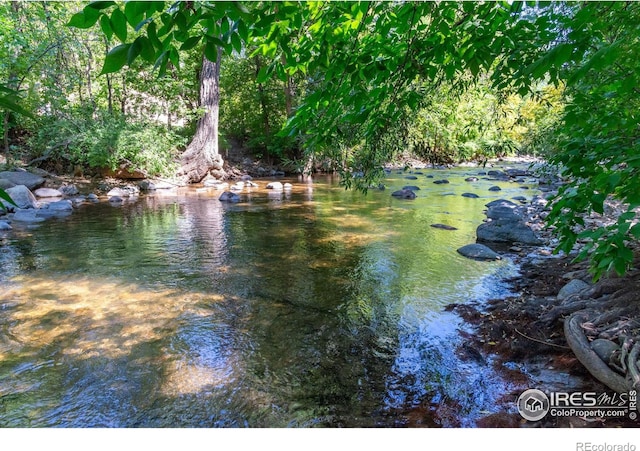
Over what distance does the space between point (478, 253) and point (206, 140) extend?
14.8 meters

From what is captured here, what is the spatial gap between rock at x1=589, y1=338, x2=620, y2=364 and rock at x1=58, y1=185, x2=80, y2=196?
1448 centimetres

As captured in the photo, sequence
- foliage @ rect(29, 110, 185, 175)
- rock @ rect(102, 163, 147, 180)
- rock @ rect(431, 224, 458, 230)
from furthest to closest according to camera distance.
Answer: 1. rock @ rect(102, 163, 147, 180)
2. foliage @ rect(29, 110, 185, 175)
3. rock @ rect(431, 224, 458, 230)

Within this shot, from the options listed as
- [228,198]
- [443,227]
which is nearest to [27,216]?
[228,198]

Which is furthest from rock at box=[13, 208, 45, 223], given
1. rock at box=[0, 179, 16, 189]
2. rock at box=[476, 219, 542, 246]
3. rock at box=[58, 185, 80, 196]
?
rock at box=[476, 219, 542, 246]

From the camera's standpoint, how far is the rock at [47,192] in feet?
40.4

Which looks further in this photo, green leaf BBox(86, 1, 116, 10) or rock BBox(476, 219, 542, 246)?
A: rock BBox(476, 219, 542, 246)

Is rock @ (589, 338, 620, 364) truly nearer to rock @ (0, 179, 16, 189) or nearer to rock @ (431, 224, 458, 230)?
rock @ (431, 224, 458, 230)

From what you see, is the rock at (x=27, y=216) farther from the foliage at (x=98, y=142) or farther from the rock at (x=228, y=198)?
the rock at (x=228, y=198)

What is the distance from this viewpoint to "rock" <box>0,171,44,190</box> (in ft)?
39.8

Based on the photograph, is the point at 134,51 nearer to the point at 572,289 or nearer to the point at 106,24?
the point at 106,24

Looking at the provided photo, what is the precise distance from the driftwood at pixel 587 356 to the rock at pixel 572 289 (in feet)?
2.36

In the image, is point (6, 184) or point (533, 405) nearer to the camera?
point (533, 405)

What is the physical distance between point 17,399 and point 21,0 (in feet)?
47.4

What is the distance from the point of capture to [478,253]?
6.89 m
